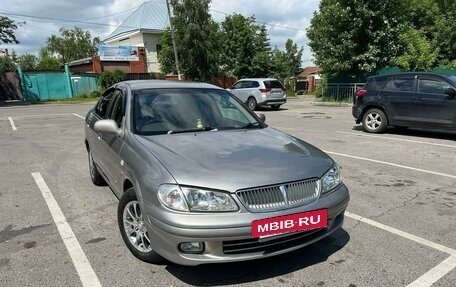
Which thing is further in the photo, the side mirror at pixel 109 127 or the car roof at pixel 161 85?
the car roof at pixel 161 85

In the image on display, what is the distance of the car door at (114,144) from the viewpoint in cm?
409

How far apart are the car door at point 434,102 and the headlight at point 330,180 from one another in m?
7.29

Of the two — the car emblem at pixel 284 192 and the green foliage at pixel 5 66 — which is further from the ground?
the green foliage at pixel 5 66

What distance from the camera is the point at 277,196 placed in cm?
302

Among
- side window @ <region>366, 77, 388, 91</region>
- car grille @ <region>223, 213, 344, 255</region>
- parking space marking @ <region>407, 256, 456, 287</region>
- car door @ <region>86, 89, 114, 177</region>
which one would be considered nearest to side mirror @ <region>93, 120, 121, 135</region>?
car door @ <region>86, 89, 114, 177</region>

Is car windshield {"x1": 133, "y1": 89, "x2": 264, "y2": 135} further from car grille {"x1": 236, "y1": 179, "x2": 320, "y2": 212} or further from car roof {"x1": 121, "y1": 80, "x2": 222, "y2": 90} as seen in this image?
car grille {"x1": 236, "y1": 179, "x2": 320, "y2": 212}

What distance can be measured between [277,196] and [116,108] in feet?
8.47

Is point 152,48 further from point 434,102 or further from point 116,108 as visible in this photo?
point 116,108

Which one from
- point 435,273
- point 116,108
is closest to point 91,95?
point 116,108

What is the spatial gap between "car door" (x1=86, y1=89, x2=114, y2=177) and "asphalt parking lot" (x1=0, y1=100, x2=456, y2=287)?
52 centimetres

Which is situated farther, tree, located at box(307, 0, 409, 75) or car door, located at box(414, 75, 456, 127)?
tree, located at box(307, 0, 409, 75)

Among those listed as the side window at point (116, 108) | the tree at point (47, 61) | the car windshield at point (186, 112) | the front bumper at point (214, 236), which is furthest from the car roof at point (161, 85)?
the tree at point (47, 61)

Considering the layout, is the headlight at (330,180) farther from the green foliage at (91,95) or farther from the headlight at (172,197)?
the green foliage at (91,95)

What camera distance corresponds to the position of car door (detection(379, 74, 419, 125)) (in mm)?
10219
